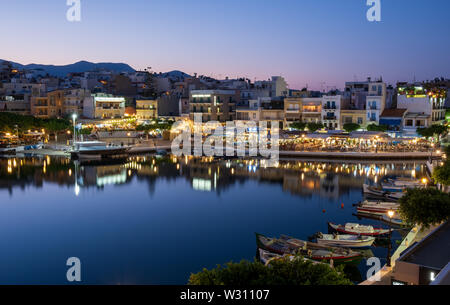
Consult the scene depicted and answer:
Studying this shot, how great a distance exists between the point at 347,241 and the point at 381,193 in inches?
Answer: 341

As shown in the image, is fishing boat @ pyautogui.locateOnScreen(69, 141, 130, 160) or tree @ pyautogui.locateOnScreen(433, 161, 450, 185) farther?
fishing boat @ pyautogui.locateOnScreen(69, 141, 130, 160)

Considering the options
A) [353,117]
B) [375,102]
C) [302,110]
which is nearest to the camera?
[375,102]

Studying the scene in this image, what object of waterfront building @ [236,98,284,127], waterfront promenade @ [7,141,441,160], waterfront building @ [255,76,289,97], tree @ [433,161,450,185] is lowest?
waterfront promenade @ [7,141,441,160]

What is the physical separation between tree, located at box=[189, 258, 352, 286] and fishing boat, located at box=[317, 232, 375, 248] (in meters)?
7.06

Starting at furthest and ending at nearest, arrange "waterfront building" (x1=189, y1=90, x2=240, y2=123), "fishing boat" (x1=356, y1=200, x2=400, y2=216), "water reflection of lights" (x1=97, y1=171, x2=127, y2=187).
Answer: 1. "waterfront building" (x1=189, y1=90, x2=240, y2=123)
2. "water reflection of lights" (x1=97, y1=171, x2=127, y2=187)
3. "fishing boat" (x1=356, y1=200, x2=400, y2=216)

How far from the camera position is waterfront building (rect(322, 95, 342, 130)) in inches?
1708

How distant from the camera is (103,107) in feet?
173

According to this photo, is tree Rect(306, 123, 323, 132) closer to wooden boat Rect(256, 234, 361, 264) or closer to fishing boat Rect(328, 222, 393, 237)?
fishing boat Rect(328, 222, 393, 237)

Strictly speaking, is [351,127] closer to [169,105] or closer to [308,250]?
[169,105]

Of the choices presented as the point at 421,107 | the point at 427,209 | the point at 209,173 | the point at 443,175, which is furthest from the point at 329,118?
the point at 427,209

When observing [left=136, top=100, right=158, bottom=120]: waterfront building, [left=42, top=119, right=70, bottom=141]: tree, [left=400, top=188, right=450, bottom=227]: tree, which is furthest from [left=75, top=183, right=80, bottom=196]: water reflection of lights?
[left=136, top=100, right=158, bottom=120]: waterfront building

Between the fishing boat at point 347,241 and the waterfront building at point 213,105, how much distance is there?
116ft

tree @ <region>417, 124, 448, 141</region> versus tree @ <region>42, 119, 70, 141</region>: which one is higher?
tree @ <region>42, 119, 70, 141</region>

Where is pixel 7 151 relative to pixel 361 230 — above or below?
above
